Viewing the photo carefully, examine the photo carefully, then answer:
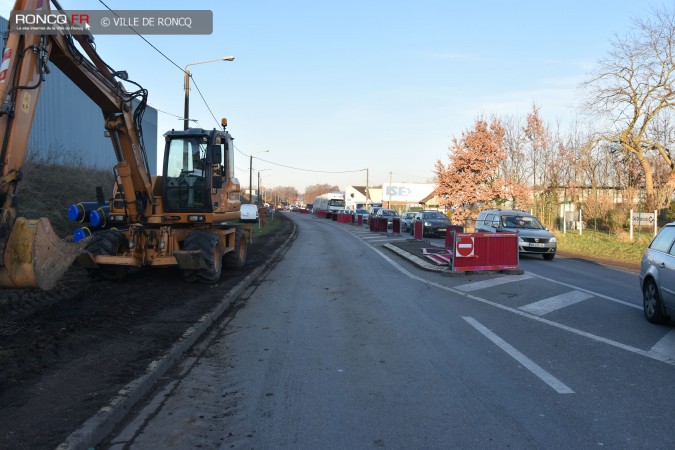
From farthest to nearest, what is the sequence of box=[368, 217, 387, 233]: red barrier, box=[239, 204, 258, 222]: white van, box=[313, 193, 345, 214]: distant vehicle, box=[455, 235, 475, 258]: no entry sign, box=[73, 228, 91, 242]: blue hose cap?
box=[313, 193, 345, 214]: distant vehicle → box=[368, 217, 387, 233]: red barrier → box=[239, 204, 258, 222]: white van → box=[455, 235, 475, 258]: no entry sign → box=[73, 228, 91, 242]: blue hose cap

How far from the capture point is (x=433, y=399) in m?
5.06

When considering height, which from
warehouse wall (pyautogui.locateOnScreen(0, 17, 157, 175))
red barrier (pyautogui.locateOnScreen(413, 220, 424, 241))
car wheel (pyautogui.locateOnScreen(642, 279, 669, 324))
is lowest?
car wheel (pyautogui.locateOnScreen(642, 279, 669, 324))

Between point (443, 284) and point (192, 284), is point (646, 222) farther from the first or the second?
point (192, 284)

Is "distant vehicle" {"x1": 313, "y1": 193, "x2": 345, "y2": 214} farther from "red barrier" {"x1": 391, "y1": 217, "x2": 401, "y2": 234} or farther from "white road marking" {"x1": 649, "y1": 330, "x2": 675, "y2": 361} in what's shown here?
"white road marking" {"x1": 649, "y1": 330, "x2": 675, "y2": 361}

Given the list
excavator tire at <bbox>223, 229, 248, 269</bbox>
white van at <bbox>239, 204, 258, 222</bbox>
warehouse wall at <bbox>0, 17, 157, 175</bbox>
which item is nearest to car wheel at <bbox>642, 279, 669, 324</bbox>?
excavator tire at <bbox>223, 229, 248, 269</bbox>

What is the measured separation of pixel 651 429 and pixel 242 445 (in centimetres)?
327

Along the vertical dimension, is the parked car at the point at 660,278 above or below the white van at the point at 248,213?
below

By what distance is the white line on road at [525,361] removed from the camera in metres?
5.39

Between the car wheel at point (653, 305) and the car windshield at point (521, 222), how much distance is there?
36.6ft

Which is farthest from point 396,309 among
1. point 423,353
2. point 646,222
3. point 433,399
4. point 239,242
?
point 646,222

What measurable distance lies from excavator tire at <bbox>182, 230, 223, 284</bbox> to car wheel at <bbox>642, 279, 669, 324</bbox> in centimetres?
798

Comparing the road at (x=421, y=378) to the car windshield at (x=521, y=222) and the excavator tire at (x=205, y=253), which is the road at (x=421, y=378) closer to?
the excavator tire at (x=205, y=253)

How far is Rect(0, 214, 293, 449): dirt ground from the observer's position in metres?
4.45

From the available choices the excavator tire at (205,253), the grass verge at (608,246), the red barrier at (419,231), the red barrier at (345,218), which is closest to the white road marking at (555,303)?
the excavator tire at (205,253)
